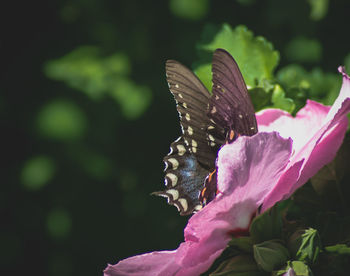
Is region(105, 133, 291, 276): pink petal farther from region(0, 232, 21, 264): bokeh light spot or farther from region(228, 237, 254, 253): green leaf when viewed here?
region(0, 232, 21, 264): bokeh light spot

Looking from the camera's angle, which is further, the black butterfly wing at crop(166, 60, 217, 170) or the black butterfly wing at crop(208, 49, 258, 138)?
the black butterfly wing at crop(166, 60, 217, 170)

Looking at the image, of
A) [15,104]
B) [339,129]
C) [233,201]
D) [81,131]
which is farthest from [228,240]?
[15,104]

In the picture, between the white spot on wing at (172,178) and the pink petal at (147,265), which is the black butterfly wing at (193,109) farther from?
the pink petal at (147,265)

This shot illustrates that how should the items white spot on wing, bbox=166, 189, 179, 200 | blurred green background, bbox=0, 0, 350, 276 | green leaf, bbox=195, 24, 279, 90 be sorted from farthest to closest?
blurred green background, bbox=0, 0, 350, 276, green leaf, bbox=195, 24, 279, 90, white spot on wing, bbox=166, 189, 179, 200

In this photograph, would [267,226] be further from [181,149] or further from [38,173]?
[38,173]

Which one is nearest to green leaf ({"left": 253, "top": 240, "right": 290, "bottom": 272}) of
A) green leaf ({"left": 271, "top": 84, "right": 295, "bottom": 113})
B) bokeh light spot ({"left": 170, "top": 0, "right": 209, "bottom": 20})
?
green leaf ({"left": 271, "top": 84, "right": 295, "bottom": 113})

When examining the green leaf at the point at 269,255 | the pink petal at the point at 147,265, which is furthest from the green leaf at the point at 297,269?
the pink petal at the point at 147,265
